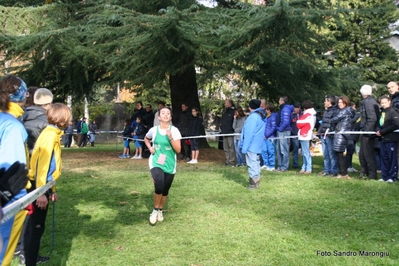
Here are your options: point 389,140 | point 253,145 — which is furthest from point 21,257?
point 389,140

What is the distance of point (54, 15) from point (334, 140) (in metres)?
10.7

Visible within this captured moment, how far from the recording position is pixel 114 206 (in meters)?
8.05

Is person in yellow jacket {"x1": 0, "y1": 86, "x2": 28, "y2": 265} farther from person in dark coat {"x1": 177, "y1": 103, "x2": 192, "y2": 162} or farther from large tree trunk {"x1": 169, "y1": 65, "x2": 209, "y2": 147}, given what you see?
large tree trunk {"x1": 169, "y1": 65, "x2": 209, "y2": 147}

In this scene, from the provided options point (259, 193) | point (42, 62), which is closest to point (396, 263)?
point (259, 193)

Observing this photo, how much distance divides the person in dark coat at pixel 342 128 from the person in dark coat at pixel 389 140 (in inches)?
30.9

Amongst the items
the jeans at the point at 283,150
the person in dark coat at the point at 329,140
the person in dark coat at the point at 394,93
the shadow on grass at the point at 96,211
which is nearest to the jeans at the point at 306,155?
the person in dark coat at the point at 329,140

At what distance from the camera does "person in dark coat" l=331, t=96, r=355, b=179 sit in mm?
10188

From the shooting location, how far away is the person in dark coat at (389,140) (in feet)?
30.9

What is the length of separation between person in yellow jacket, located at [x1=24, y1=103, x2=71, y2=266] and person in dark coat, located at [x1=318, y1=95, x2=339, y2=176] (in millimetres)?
7645

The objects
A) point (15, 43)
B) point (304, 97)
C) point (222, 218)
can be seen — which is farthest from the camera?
point (304, 97)

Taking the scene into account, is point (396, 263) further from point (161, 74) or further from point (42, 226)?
point (161, 74)

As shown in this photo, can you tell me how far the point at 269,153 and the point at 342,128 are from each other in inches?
107

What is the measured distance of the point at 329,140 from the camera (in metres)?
10.8

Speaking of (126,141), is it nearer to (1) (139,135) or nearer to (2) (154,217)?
(1) (139,135)
